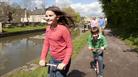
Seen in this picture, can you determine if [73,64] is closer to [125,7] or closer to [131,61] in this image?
[131,61]

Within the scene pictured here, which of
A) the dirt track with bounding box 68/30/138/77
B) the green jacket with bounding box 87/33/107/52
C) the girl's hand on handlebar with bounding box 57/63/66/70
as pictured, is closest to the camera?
the girl's hand on handlebar with bounding box 57/63/66/70

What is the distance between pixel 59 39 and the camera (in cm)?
→ 554

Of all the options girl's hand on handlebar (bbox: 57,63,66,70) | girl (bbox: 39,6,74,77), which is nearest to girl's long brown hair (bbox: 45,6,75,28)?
girl (bbox: 39,6,74,77)

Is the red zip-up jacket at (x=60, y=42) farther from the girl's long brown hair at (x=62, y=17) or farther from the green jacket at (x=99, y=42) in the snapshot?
the green jacket at (x=99, y=42)

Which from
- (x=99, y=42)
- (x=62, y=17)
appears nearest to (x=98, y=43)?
(x=99, y=42)

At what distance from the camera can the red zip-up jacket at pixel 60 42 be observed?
5496 millimetres

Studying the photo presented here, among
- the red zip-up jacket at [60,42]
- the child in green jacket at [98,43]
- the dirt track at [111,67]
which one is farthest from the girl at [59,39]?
the dirt track at [111,67]

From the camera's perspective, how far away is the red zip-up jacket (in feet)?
18.0

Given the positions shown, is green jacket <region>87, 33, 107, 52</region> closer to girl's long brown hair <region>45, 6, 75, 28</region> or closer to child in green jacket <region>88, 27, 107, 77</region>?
child in green jacket <region>88, 27, 107, 77</region>

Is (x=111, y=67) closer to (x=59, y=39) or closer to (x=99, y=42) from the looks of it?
(x=99, y=42)

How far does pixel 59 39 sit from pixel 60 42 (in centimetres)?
6

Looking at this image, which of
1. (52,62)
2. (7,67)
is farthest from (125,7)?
(52,62)

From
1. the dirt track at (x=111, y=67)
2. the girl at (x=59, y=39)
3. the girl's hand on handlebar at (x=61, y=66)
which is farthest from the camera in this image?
the dirt track at (x=111, y=67)

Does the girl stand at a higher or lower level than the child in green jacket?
higher
